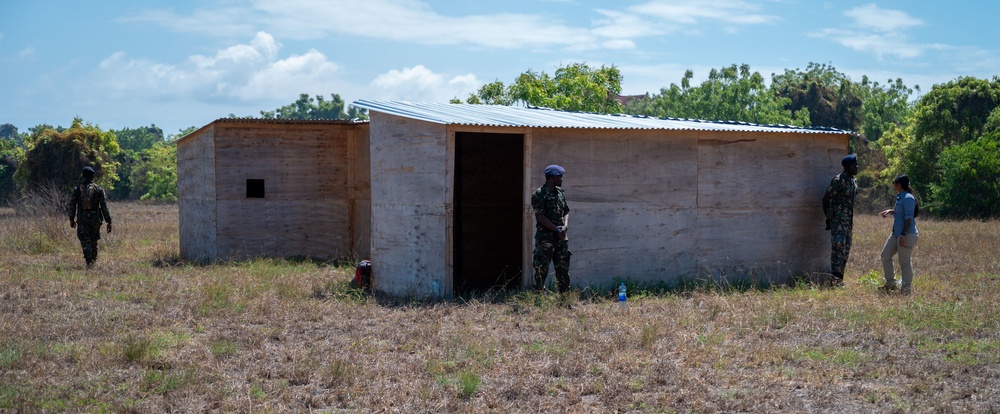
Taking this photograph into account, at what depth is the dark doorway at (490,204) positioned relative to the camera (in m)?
13.7

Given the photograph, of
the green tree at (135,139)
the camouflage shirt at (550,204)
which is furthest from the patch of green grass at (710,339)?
the green tree at (135,139)

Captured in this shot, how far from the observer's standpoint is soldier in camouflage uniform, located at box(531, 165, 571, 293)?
9.77 meters

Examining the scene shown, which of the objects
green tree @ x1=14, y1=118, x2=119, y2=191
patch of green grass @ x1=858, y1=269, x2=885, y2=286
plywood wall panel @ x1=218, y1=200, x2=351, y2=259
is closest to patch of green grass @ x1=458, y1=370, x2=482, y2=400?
patch of green grass @ x1=858, y1=269, x2=885, y2=286

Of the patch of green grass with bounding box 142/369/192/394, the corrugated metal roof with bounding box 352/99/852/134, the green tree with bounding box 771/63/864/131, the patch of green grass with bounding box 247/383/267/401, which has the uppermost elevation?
the green tree with bounding box 771/63/864/131

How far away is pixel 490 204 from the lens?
13.9 m

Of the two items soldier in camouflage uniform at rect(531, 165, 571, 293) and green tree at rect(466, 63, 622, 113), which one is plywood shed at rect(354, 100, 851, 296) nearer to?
soldier in camouflage uniform at rect(531, 165, 571, 293)

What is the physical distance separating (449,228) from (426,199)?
0.47 metres

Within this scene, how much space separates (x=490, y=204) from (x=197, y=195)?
552 centimetres

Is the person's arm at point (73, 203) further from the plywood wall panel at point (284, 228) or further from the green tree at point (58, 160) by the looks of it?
the green tree at point (58, 160)

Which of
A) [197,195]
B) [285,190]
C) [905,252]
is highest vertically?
[285,190]

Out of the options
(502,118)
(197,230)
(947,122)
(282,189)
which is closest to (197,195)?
(197,230)

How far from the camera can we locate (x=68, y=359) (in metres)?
7.32

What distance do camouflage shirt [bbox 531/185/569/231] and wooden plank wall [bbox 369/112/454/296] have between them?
3.59 ft

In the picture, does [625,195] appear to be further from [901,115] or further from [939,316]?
[901,115]
